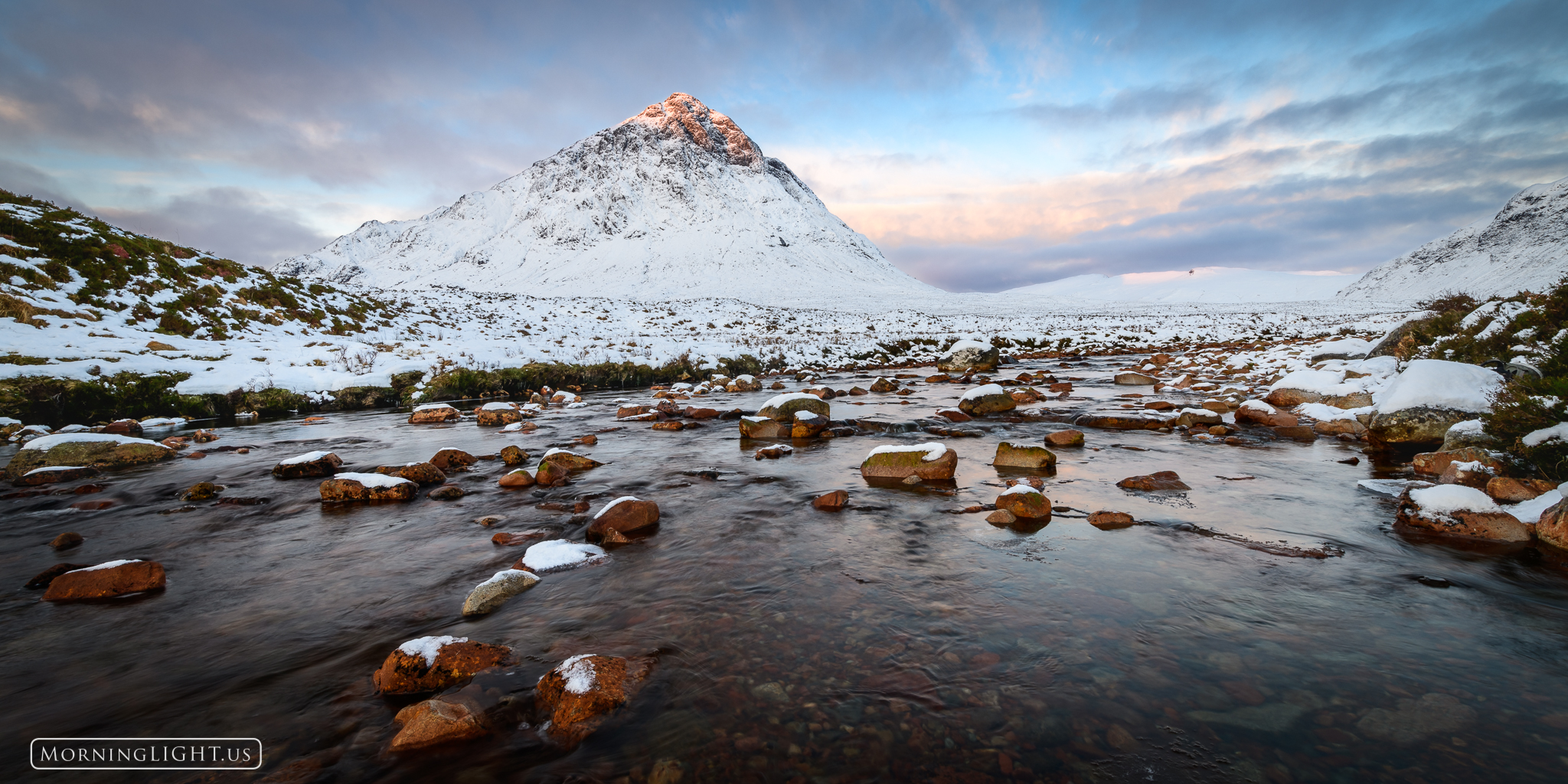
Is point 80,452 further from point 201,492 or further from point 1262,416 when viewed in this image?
point 1262,416

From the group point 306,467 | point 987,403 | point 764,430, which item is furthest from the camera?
point 987,403

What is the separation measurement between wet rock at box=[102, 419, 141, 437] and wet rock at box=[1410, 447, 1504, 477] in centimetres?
2340

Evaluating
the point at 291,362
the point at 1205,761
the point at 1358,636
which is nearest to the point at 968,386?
the point at 1358,636

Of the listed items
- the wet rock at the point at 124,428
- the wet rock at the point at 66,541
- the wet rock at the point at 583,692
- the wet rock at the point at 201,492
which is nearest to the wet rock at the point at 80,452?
the wet rock at the point at 201,492

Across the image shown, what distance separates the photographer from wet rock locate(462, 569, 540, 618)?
468cm

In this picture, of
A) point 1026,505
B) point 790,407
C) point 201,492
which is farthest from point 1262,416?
point 201,492

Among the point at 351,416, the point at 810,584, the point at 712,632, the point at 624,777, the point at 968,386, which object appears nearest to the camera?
the point at 624,777

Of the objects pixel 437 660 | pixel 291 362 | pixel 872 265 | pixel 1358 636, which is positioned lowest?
pixel 1358 636

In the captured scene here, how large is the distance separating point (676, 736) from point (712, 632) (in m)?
1.15

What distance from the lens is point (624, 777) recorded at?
2.86 meters

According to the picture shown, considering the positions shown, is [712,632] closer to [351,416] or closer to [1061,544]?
[1061,544]

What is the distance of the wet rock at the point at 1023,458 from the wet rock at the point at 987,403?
4.99 metres

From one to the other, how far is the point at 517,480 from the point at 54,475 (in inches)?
293

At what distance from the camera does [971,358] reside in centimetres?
2572
